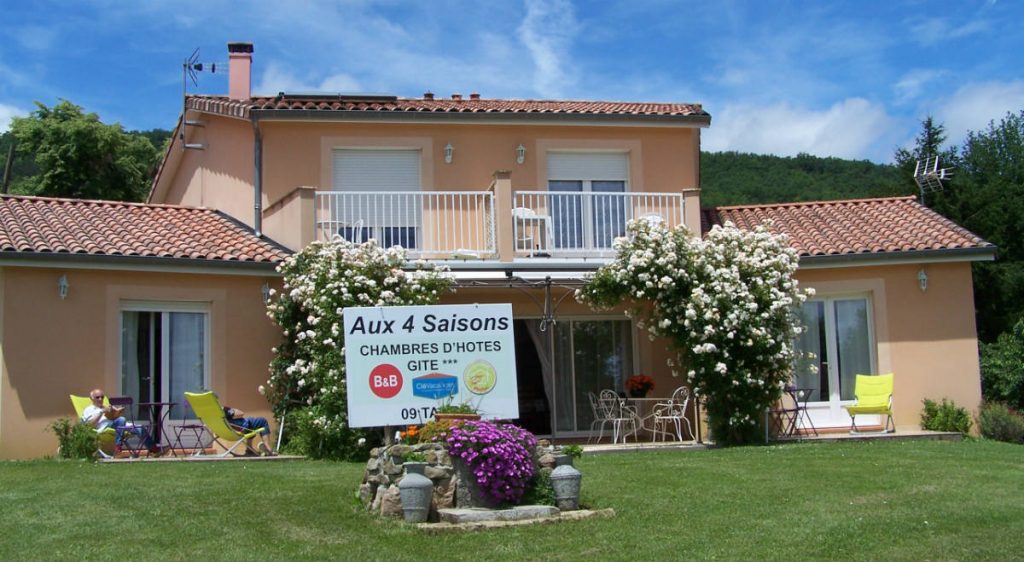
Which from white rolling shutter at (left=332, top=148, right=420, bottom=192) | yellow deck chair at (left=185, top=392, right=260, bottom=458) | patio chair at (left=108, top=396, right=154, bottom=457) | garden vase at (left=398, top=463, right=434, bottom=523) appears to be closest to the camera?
garden vase at (left=398, top=463, right=434, bottom=523)

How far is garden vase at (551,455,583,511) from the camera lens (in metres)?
8.59

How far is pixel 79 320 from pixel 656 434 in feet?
26.4

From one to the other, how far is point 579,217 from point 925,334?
5.37 metres

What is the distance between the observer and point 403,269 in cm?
1433

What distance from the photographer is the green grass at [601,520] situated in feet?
24.1

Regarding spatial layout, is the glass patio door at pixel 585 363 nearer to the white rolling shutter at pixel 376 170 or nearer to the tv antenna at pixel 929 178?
the white rolling shutter at pixel 376 170

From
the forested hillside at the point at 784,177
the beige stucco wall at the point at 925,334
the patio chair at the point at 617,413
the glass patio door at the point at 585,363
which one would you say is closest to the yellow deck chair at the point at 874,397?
the beige stucco wall at the point at 925,334

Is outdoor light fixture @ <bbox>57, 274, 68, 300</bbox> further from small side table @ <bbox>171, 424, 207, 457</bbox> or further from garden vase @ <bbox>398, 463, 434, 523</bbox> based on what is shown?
garden vase @ <bbox>398, 463, 434, 523</bbox>

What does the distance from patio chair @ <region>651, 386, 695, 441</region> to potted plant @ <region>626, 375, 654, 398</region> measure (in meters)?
0.30

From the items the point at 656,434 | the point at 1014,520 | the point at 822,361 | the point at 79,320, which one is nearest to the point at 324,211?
the point at 79,320

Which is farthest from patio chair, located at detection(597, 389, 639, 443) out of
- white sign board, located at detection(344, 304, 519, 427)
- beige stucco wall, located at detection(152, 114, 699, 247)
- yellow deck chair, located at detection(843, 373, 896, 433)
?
white sign board, located at detection(344, 304, 519, 427)

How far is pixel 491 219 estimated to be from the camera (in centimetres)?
1538

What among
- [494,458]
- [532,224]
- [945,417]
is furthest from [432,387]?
[945,417]

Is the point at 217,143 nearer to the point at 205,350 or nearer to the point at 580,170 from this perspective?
the point at 205,350
